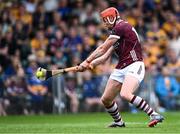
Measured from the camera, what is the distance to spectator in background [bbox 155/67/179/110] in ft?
82.5

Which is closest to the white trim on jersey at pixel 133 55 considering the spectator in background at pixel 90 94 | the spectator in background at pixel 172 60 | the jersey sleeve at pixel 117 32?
the jersey sleeve at pixel 117 32

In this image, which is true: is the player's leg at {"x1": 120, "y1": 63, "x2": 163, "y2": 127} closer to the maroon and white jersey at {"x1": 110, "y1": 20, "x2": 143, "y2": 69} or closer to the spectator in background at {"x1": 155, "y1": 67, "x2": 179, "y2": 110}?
the maroon and white jersey at {"x1": 110, "y1": 20, "x2": 143, "y2": 69}

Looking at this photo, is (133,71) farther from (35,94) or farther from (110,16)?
(35,94)

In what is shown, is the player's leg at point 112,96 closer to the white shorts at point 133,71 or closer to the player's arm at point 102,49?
the white shorts at point 133,71

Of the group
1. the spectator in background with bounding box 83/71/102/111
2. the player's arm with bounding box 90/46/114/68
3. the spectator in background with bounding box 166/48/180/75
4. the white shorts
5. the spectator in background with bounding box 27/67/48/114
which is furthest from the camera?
the spectator in background with bounding box 166/48/180/75

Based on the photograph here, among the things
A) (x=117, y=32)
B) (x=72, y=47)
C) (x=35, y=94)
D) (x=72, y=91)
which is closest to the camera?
(x=117, y=32)

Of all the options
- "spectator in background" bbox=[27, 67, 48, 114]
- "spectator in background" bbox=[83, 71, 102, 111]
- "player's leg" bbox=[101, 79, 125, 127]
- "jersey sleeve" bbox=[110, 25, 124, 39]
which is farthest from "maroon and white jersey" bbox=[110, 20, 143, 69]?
"spectator in background" bbox=[83, 71, 102, 111]

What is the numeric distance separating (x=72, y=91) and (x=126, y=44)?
888 centimetres

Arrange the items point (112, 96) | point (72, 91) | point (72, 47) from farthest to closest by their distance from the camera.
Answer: point (72, 47) → point (72, 91) → point (112, 96)

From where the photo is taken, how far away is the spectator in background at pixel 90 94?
2484 cm

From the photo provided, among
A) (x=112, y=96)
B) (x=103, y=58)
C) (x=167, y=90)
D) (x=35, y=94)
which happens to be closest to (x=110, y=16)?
(x=103, y=58)

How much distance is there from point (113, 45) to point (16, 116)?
305 inches

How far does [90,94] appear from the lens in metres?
24.9

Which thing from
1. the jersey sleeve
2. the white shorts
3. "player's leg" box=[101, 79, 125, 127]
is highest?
the jersey sleeve
